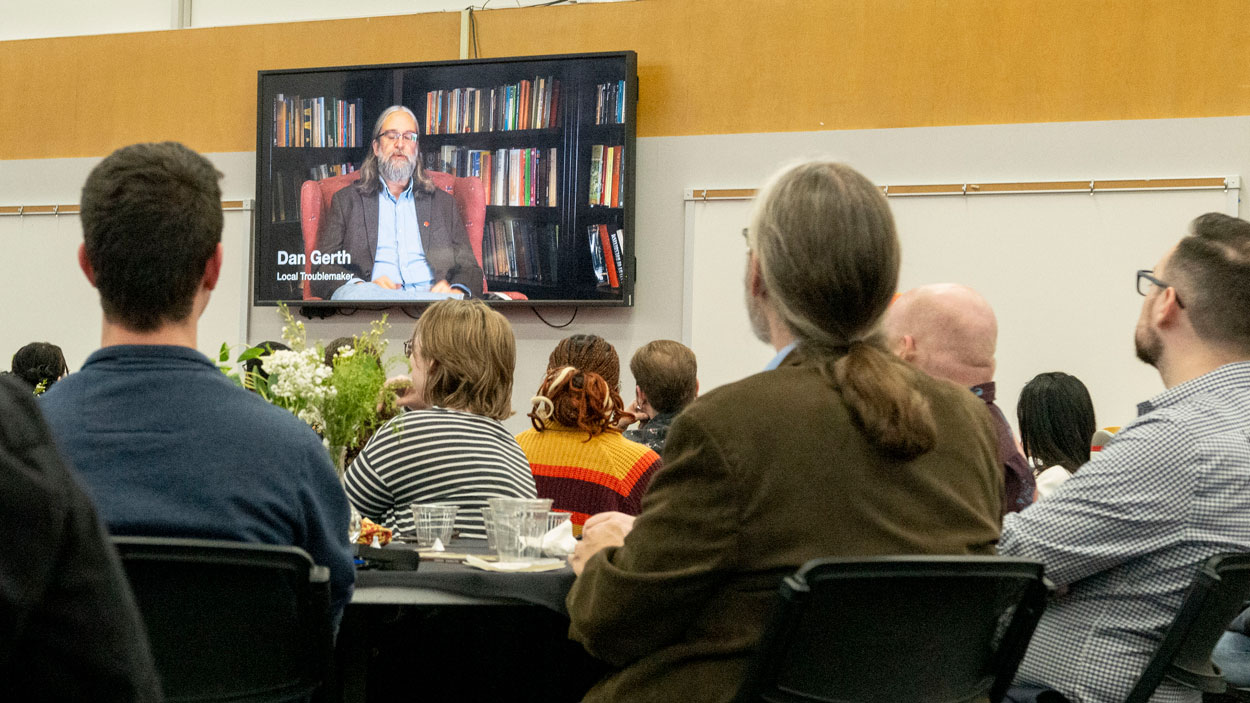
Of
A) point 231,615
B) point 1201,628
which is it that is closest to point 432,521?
point 231,615

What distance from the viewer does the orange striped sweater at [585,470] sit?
299 centimetres

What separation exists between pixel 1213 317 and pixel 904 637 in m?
1.04

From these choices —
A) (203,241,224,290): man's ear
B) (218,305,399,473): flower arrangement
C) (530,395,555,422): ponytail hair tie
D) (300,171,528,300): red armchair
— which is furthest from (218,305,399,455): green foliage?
(300,171,528,300): red armchair

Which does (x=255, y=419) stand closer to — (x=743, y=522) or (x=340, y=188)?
(x=743, y=522)

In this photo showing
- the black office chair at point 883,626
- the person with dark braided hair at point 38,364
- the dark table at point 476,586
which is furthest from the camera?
the person with dark braided hair at point 38,364

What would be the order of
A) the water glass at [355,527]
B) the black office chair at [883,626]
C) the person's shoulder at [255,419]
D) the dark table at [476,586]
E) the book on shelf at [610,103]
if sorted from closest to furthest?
the black office chair at [883,626] < the person's shoulder at [255,419] < the dark table at [476,586] < the water glass at [355,527] < the book on shelf at [610,103]

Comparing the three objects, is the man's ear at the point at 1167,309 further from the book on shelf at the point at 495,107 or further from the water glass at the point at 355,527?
the book on shelf at the point at 495,107

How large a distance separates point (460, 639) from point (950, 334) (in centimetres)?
135

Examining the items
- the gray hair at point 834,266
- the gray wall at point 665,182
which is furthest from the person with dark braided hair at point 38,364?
the gray hair at point 834,266

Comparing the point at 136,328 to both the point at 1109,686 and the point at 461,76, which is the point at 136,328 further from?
the point at 461,76

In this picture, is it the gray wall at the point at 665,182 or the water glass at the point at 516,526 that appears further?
the gray wall at the point at 665,182

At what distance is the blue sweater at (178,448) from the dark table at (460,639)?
0.39m

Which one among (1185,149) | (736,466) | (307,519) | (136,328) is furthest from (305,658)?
(1185,149)

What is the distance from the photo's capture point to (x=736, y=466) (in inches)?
50.1
